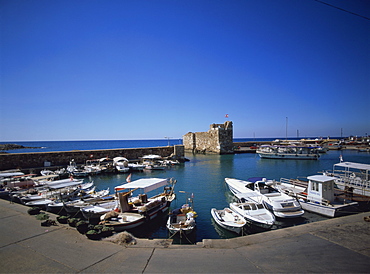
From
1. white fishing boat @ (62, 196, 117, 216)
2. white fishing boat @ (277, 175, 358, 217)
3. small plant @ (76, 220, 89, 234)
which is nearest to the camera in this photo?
small plant @ (76, 220, 89, 234)

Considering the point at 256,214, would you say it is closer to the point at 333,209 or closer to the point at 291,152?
the point at 333,209

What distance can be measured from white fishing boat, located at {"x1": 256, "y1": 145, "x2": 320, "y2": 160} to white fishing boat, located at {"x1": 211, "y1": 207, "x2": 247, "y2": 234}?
36631 mm

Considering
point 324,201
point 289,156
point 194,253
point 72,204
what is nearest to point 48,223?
point 72,204

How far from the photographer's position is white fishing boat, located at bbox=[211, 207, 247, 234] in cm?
1047

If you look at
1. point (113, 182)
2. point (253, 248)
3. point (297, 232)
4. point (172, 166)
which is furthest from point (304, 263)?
point (172, 166)

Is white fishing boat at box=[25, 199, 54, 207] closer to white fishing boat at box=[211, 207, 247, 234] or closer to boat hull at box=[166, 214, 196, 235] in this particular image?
boat hull at box=[166, 214, 196, 235]

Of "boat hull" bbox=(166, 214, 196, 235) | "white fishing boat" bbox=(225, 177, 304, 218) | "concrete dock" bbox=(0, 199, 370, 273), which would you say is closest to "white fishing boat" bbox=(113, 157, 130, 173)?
"white fishing boat" bbox=(225, 177, 304, 218)

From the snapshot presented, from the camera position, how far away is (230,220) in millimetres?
11445

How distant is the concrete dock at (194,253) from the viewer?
5551 millimetres

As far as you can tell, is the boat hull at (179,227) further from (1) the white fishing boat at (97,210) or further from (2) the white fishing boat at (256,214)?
(1) the white fishing boat at (97,210)

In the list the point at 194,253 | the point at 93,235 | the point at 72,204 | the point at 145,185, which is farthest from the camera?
the point at 72,204

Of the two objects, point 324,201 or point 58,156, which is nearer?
point 324,201

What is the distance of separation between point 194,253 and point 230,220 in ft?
18.3

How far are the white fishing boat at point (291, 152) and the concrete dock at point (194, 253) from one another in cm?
3782
